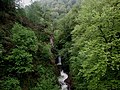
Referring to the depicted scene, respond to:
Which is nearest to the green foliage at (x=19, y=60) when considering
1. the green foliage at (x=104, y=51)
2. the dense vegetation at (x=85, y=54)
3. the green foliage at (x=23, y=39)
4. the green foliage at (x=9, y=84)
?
the dense vegetation at (x=85, y=54)

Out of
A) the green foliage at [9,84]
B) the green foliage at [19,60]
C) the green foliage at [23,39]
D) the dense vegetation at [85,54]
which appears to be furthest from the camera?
the green foliage at [23,39]

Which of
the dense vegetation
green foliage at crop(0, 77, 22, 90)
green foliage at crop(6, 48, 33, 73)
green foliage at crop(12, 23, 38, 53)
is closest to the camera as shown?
the dense vegetation

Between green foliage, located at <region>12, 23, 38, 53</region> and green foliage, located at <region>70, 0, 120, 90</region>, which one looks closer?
green foliage, located at <region>70, 0, 120, 90</region>

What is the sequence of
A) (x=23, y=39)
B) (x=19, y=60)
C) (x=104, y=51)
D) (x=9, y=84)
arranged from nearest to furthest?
(x=104, y=51), (x=9, y=84), (x=19, y=60), (x=23, y=39)

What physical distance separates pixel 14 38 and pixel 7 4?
352 inches

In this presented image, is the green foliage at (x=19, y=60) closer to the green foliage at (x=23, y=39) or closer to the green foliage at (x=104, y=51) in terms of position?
the green foliage at (x=23, y=39)

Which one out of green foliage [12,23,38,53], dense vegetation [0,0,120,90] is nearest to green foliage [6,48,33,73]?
dense vegetation [0,0,120,90]

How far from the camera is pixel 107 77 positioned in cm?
1487

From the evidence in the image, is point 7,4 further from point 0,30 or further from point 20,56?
point 20,56

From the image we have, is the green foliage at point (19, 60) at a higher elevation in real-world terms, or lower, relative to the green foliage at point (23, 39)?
lower

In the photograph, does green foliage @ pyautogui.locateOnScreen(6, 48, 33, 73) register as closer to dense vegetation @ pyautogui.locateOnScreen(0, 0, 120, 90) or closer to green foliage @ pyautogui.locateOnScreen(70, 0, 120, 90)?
dense vegetation @ pyautogui.locateOnScreen(0, 0, 120, 90)

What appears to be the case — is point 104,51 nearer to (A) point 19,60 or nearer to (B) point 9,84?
(A) point 19,60

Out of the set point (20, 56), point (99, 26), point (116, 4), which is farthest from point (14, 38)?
point (116, 4)

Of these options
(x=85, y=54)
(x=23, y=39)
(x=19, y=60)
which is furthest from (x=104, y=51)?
(x=23, y=39)
